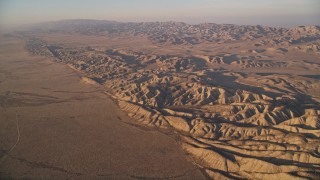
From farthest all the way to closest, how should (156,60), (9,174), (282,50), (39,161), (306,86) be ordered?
1. (282,50)
2. (156,60)
3. (306,86)
4. (39,161)
5. (9,174)

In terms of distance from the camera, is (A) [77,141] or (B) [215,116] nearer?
(A) [77,141]

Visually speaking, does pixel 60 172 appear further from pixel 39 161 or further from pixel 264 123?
pixel 264 123

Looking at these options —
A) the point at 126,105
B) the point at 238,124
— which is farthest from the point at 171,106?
the point at 238,124

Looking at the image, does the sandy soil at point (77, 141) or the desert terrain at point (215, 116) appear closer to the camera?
the desert terrain at point (215, 116)

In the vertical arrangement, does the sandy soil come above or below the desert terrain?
below

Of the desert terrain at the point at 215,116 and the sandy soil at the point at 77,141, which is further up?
the desert terrain at the point at 215,116

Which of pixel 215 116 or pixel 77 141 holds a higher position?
pixel 215 116

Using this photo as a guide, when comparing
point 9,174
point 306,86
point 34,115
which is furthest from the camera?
point 306,86

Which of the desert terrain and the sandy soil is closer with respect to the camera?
the desert terrain
